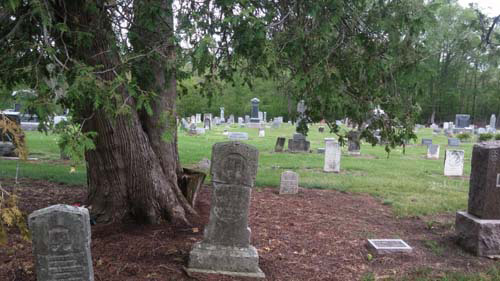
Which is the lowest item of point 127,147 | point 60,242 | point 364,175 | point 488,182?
point 364,175

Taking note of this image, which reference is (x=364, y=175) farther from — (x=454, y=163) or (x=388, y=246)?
(x=388, y=246)

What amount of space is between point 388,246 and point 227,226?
249 centimetres

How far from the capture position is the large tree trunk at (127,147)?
5.31 meters

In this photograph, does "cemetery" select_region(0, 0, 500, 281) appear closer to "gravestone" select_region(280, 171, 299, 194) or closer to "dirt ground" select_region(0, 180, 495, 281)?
"dirt ground" select_region(0, 180, 495, 281)

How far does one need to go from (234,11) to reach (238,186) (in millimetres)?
2194

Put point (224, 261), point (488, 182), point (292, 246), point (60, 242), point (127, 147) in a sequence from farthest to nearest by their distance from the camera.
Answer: point (488, 182), point (292, 246), point (127, 147), point (224, 261), point (60, 242)

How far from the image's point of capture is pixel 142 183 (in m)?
5.88

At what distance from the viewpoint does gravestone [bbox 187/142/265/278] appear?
483 cm

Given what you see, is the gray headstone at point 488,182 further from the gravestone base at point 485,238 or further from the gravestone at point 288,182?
the gravestone at point 288,182

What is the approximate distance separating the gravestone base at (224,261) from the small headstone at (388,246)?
76.2 inches

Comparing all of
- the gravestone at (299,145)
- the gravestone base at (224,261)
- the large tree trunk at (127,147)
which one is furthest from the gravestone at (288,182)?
the gravestone at (299,145)

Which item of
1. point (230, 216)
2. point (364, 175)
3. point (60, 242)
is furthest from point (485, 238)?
point (364, 175)

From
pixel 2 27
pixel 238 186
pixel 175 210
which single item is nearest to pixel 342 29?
pixel 238 186

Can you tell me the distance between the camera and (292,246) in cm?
583
